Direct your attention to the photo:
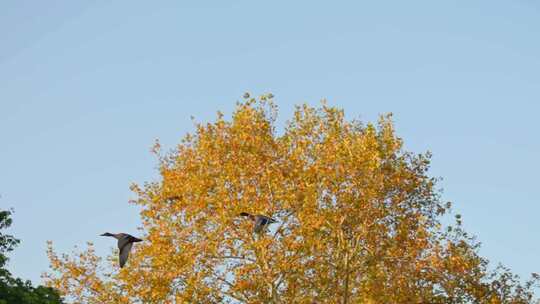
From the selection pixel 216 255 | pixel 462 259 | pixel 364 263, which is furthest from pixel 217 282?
pixel 462 259

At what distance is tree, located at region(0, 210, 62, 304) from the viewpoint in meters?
34.5

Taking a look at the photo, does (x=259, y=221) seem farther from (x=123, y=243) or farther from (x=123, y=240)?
(x=123, y=240)

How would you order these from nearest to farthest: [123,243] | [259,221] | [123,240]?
[123,240], [123,243], [259,221]

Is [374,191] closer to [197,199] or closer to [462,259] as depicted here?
[462,259]

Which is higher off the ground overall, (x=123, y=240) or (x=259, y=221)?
(x=259, y=221)

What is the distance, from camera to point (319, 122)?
42844mm

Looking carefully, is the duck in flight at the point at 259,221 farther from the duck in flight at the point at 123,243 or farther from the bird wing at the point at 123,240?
the bird wing at the point at 123,240

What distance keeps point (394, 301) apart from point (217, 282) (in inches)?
296

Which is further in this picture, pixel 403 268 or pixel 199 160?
pixel 199 160

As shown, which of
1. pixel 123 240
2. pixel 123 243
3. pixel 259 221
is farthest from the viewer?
pixel 259 221

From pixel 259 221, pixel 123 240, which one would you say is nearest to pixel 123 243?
pixel 123 240

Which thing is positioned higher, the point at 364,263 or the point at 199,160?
the point at 199,160

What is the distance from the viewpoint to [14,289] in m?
34.8

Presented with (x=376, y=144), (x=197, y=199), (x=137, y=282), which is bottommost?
(x=137, y=282)
